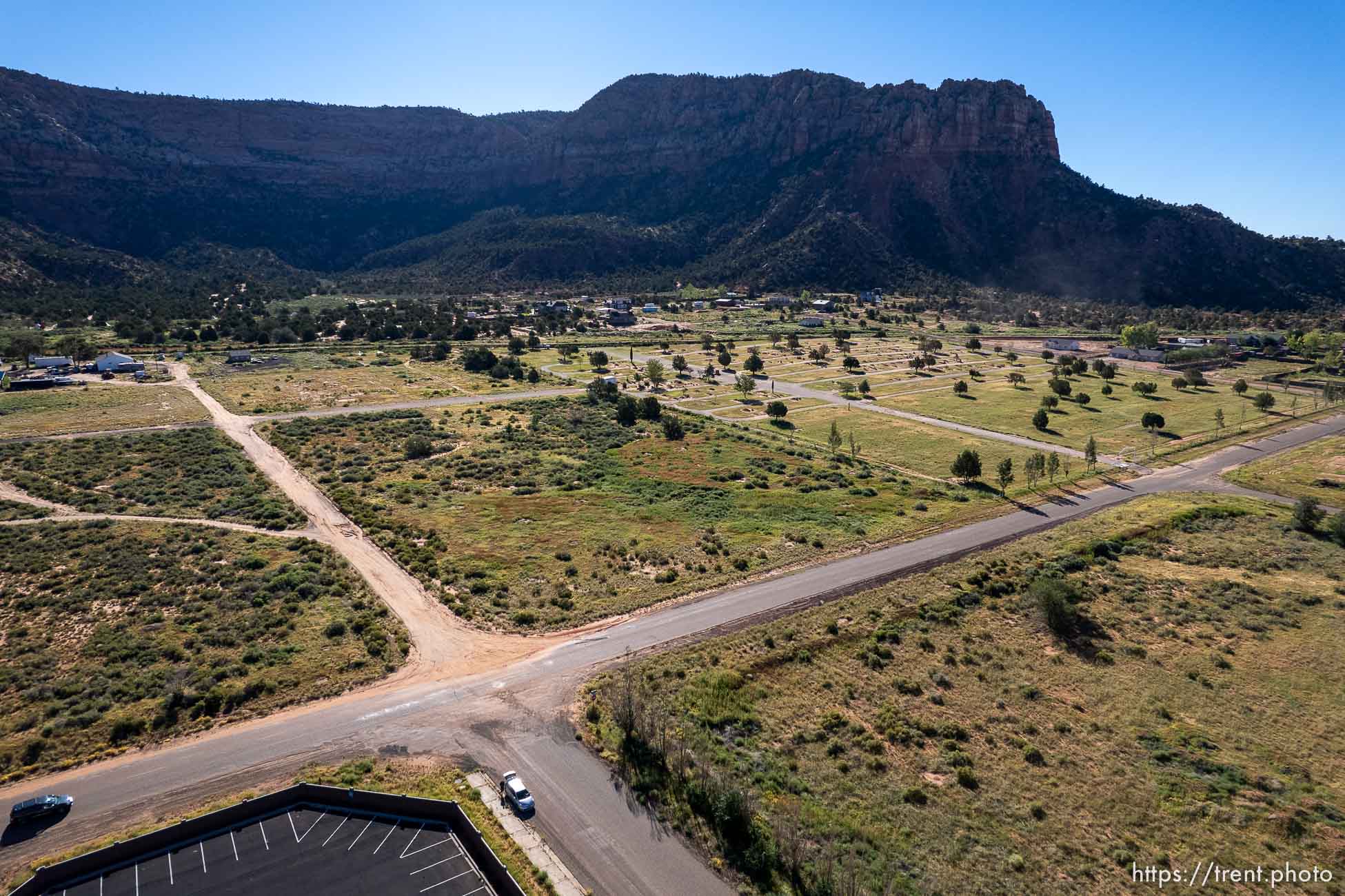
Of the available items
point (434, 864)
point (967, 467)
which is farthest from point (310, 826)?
point (967, 467)

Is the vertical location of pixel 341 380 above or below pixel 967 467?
below

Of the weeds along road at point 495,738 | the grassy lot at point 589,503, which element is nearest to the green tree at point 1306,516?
the grassy lot at point 589,503

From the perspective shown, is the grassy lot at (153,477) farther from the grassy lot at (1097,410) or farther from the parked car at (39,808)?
the grassy lot at (1097,410)

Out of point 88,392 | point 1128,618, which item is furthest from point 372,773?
point 88,392

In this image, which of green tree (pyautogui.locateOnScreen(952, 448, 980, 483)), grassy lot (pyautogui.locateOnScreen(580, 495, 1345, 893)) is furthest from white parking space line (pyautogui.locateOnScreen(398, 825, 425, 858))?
green tree (pyautogui.locateOnScreen(952, 448, 980, 483))

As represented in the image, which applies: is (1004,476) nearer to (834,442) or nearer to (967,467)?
(967,467)

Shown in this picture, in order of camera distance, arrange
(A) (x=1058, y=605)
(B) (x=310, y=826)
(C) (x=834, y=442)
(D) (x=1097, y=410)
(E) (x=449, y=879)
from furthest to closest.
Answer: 1. (D) (x=1097, y=410)
2. (C) (x=834, y=442)
3. (A) (x=1058, y=605)
4. (B) (x=310, y=826)
5. (E) (x=449, y=879)

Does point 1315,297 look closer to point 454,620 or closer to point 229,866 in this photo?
point 454,620
